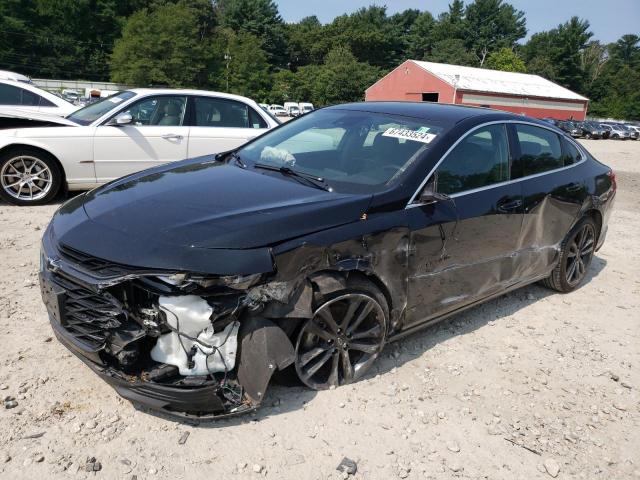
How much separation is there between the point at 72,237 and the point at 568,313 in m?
4.15

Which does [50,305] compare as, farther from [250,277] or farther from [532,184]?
[532,184]

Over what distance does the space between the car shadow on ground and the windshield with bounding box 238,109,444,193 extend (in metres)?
1.23

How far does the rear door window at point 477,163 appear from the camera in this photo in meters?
3.54

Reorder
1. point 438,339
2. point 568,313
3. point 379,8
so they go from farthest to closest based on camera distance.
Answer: point 379,8 → point 568,313 → point 438,339

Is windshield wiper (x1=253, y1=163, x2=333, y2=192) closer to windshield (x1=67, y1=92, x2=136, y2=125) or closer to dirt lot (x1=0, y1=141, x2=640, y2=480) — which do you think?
dirt lot (x1=0, y1=141, x2=640, y2=480)

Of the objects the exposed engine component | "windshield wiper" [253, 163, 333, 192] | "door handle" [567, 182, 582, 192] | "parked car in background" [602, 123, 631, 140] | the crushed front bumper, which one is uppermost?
"windshield wiper" [253, 163, 333, 192]

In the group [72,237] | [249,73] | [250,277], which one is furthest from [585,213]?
[249,73]

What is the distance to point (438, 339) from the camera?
158 inches

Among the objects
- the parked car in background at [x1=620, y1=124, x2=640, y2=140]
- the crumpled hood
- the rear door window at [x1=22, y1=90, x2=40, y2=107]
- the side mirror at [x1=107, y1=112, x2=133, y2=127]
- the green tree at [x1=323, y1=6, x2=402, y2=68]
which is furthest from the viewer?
the green tree at [x1=323, y1=6, x2=402, y2=68]

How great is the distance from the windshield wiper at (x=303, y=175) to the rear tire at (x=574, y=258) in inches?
107

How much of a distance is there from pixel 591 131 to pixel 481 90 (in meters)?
12.1

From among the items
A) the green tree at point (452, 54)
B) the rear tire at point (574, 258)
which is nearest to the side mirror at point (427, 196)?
the rear tire at point (574, 258)

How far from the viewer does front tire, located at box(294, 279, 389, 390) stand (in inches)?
118

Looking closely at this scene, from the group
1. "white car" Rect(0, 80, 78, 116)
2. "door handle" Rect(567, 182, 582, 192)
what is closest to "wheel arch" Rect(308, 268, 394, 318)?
"door handle" Rect(567, 182, 582, 192)
